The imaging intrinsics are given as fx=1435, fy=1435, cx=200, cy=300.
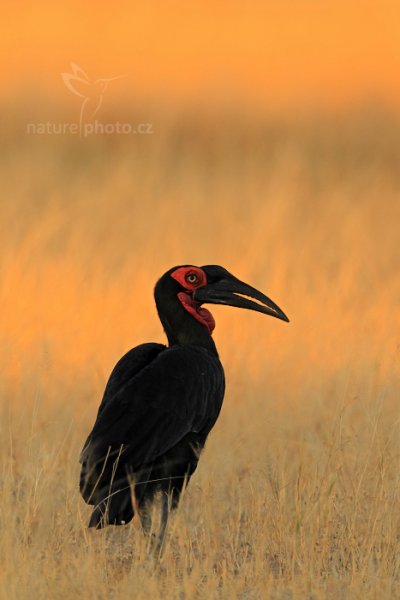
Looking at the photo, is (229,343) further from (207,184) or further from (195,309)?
(207,184)

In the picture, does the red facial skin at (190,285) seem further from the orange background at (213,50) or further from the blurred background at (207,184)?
the orange background at (213,50)

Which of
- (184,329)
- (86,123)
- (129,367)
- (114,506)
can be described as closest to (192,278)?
(184,329)

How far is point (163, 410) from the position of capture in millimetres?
7230

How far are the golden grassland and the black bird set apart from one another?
0.72 ft

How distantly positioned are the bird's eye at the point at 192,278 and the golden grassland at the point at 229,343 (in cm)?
110

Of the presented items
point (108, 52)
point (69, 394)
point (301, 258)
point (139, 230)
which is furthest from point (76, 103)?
point (69, 394)

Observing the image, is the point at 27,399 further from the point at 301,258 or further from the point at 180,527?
the point at 301,258

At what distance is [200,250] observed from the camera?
45.0ft

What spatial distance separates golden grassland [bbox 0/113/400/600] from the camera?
22.5 feet

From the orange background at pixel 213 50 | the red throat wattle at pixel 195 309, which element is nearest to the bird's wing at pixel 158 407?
the red throat wattle at pixel 195 309

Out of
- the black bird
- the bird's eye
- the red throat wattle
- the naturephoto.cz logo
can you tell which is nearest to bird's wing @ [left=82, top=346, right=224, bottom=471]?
the black bird

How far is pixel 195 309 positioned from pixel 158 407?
32.0 inches

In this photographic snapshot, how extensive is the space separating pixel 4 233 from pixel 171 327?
229 inches

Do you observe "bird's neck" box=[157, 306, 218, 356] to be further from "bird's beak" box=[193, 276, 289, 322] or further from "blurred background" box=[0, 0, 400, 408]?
"blurred background" box=[0, 0, 400, 408]
